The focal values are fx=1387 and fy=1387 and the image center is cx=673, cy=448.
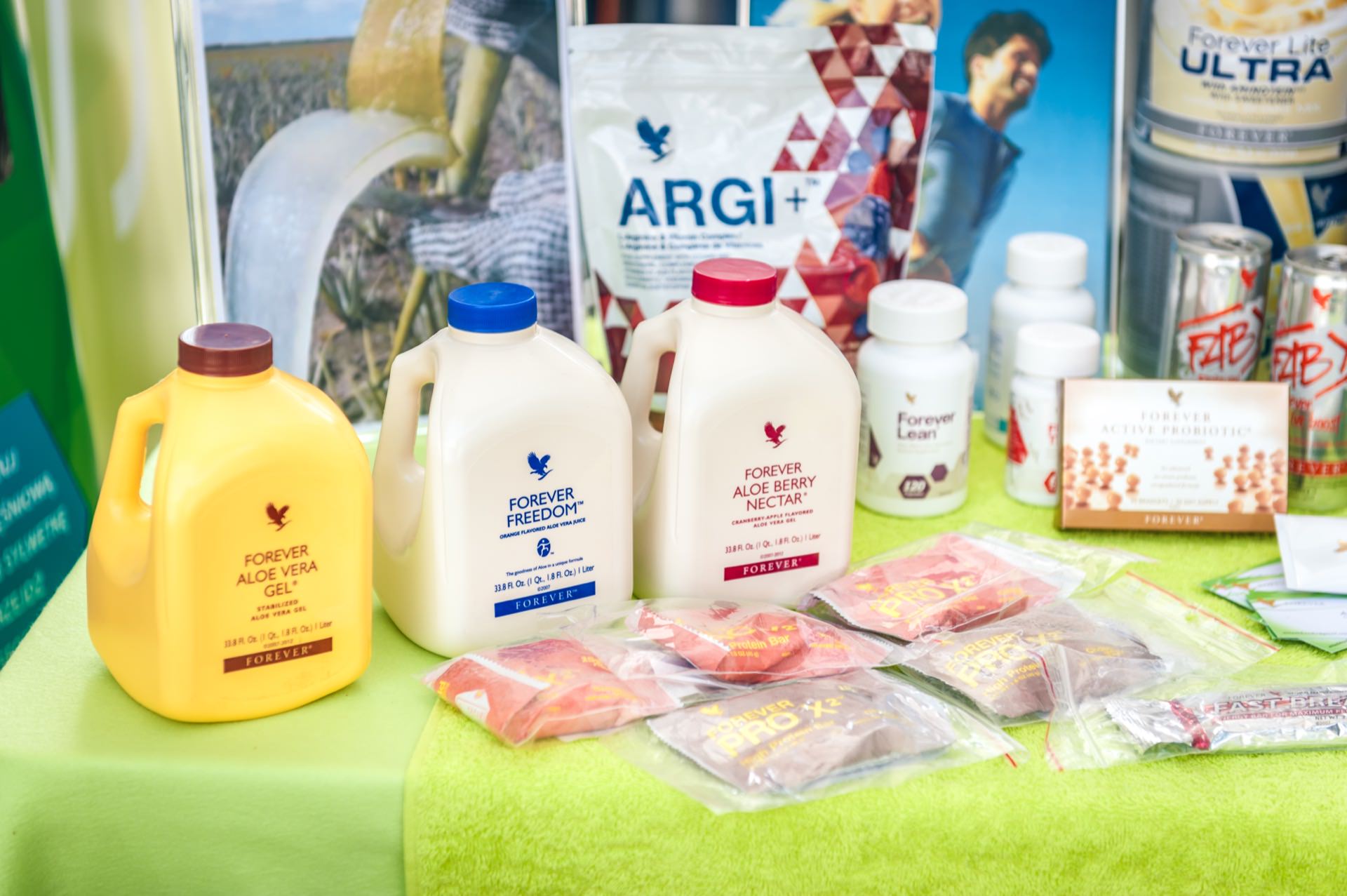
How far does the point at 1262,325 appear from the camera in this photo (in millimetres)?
975

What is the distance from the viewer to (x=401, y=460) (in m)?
0.77

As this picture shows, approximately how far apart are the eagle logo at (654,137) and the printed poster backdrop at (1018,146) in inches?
6.0

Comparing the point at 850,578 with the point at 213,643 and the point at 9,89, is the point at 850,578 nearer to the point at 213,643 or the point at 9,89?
the point at 213,643

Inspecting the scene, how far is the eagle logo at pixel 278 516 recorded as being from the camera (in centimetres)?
67

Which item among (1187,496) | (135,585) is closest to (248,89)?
(135,585)

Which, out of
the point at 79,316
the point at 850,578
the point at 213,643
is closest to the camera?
the point at 213,643

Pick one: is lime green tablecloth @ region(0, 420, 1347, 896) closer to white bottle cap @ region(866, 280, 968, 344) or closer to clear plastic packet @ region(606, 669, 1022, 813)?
clear plastic packet @ region(606, 669, 1022, 813)

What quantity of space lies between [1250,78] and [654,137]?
43 centimetres

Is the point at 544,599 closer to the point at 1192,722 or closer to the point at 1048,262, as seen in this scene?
the point at 1192,722

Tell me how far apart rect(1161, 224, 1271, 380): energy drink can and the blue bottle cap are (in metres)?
0.49

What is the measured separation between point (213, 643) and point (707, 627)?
252mm

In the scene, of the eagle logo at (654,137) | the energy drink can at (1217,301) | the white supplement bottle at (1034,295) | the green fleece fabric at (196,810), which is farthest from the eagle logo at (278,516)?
the energy drink can at (1217,301)

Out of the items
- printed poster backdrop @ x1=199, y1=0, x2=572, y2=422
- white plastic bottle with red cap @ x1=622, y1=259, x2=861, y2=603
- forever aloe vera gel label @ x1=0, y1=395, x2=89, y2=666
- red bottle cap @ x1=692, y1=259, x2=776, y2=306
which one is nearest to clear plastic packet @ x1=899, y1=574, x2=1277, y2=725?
white plastic bottle with red cap @ x1=622, y1=259, x2=861, y2=603

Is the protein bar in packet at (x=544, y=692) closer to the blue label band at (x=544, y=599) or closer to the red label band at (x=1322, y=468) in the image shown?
the blue label band at (x=544, y=599)
